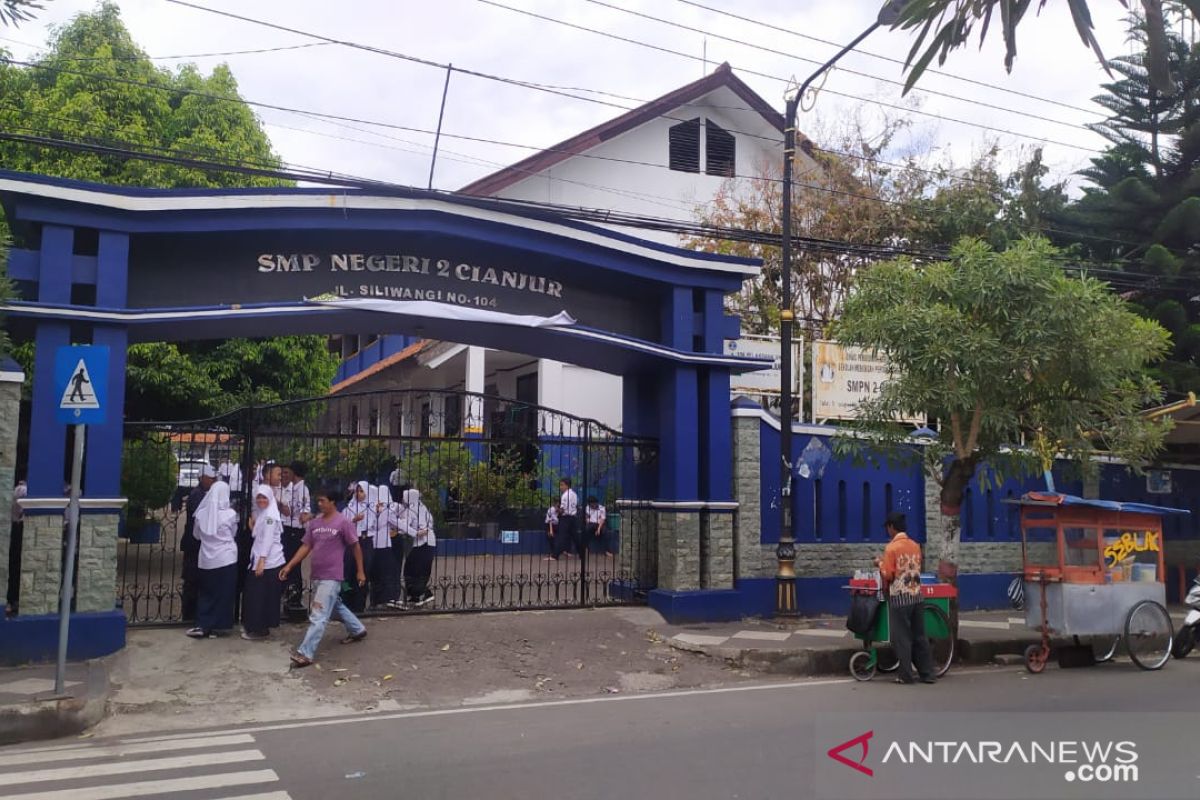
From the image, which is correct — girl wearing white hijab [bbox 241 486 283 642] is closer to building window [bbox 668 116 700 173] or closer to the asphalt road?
the asphalt road

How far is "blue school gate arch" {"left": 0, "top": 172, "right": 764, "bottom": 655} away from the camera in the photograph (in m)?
10.5

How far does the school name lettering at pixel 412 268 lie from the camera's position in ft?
40.1

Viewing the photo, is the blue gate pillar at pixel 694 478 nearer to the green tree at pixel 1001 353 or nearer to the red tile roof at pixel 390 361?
the green tree at pixel 1001 353

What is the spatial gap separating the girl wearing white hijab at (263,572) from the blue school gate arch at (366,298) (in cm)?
136

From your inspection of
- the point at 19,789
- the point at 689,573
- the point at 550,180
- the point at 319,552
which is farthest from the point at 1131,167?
the point at 19,789

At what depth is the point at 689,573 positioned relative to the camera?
13.7 m

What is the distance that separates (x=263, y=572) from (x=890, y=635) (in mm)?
6721

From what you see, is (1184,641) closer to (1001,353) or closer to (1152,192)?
(1001,353)

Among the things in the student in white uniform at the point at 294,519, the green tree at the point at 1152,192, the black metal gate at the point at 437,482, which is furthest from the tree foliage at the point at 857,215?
the student in white uniform at the point at 294,519

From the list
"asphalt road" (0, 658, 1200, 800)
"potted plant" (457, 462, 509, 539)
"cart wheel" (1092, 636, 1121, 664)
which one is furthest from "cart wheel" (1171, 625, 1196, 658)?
"potted plant" (457, 462, 509, 539)

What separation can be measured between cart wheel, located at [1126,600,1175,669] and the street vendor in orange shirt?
8.73 ft

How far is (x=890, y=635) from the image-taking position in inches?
417

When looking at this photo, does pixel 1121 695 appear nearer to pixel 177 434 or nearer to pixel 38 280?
pixel 177 434

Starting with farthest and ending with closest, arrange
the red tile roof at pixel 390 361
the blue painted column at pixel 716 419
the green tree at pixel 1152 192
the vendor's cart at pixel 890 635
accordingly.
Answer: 1. the red tile roof at pixel 390 361
2. the green tree at pixel 1152 192
3. the blue painted column at pixel 716 419
4. the vendor's cart at pixel 890 635
